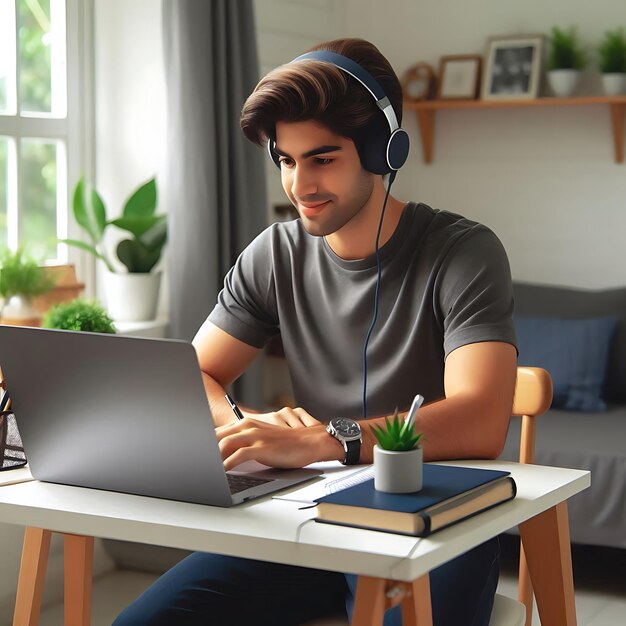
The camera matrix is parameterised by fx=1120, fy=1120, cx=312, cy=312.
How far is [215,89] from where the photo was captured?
3.15 metres

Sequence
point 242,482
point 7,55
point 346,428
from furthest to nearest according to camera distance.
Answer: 1. point 7,55
2. point 346,428
3. point 242,482

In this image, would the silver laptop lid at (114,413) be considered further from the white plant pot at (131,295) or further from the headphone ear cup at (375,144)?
the white plant pot at (131,295)

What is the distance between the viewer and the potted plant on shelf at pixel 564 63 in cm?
366

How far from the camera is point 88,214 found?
10.4 feet

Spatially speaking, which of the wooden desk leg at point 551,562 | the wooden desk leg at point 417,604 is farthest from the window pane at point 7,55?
the wooden desk leg at point 417,604

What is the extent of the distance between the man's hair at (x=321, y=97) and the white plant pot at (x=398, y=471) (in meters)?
0.62

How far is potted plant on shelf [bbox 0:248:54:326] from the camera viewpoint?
2789 mm

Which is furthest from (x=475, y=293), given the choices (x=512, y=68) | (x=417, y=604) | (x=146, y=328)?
(x=512, y=68)

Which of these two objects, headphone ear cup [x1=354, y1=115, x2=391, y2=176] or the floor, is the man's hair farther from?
the floor

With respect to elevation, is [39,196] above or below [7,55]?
below

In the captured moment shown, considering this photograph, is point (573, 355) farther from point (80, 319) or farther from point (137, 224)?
point (80, 319)

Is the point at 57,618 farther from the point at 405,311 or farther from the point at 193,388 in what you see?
the point at 193,388

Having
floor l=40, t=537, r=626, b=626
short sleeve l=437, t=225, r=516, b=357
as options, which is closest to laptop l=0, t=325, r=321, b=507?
short sleeve l=437, t=225, r=516, b=357

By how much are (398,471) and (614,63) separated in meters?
2.73
